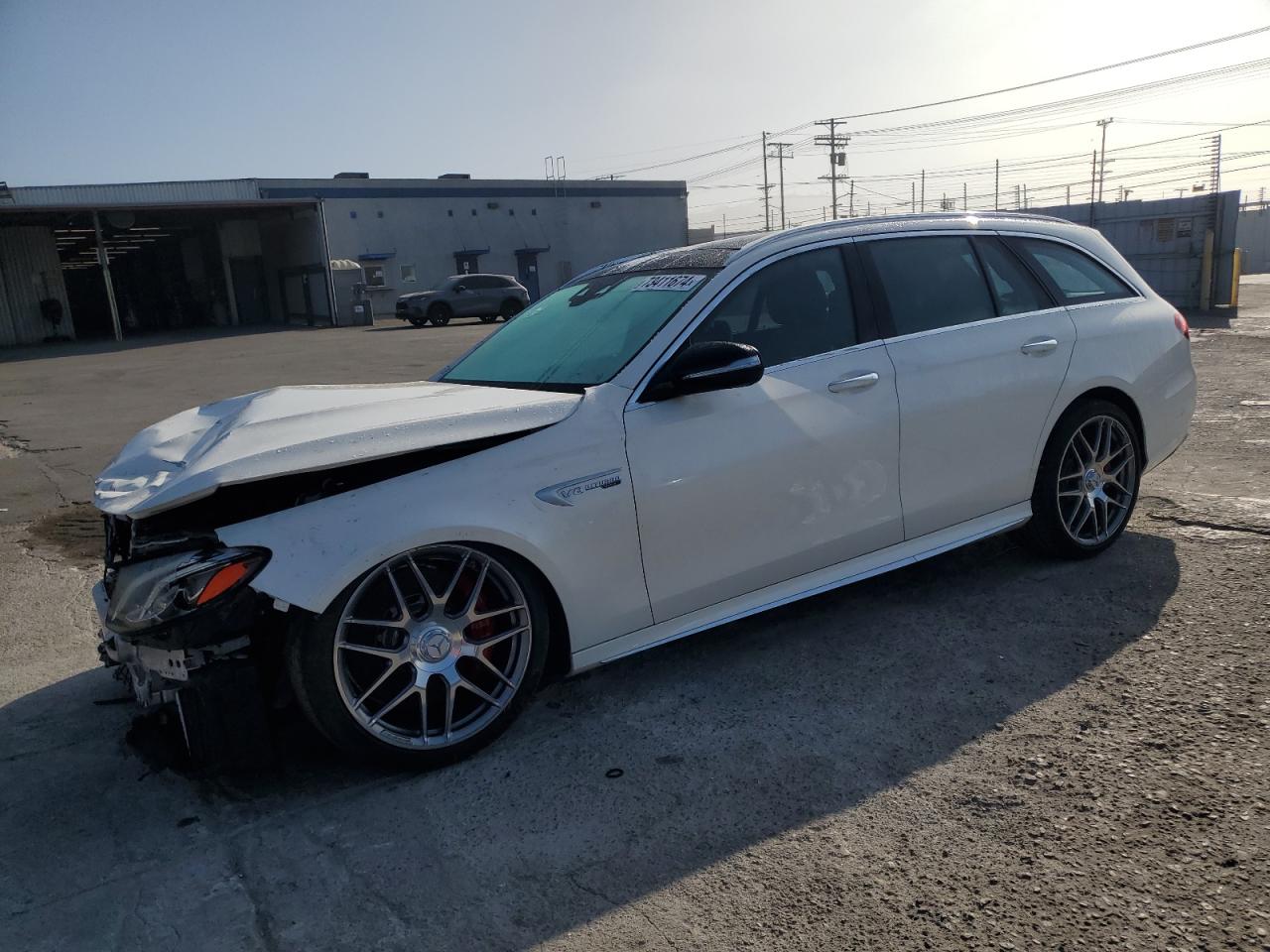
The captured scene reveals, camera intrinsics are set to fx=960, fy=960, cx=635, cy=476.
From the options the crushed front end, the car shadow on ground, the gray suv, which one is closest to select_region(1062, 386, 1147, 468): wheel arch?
the car shadow on ground

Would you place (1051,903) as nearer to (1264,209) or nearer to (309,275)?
(309,275)

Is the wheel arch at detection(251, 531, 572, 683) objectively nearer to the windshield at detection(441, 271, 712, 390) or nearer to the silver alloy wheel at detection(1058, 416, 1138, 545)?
the windshield at detection(441, 271, 712, 390)

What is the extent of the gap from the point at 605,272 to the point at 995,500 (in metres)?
2.12

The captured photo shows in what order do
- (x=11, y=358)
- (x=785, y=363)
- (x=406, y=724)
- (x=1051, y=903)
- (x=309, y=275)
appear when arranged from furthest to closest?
(x=309, y=275), (x=11, y=358), (x=785, y=363), (x=406, y=724), (x=1051, y=903)

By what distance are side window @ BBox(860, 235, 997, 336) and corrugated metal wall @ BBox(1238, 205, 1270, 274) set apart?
194ft

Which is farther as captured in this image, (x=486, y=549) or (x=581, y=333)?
(x=581, y=333)

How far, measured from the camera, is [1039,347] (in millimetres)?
4473

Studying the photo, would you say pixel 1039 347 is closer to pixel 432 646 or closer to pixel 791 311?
pixel 791 311

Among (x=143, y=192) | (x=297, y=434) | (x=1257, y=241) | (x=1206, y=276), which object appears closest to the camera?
(x=297, y=434)

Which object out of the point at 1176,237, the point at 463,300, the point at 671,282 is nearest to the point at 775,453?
the point at 671,282

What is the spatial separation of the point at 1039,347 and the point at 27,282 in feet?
137

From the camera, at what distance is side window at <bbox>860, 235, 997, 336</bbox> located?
4.23 metres

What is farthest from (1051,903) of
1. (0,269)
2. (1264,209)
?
(1264,209)

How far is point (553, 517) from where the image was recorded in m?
3.25
